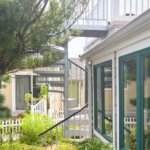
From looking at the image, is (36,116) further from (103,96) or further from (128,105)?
(128,105)

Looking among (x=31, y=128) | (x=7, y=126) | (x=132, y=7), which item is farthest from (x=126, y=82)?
(x=7, y=126)

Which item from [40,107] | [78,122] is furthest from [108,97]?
[40,107]

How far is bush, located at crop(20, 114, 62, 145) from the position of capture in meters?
9.43

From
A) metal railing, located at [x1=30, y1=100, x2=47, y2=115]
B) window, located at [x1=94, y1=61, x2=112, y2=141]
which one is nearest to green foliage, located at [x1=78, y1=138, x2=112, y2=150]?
window, located at [x1=94, y1=61, x2=112, y2=141]

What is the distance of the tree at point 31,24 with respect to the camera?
15.6 ft

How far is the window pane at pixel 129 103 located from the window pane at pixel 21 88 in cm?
1175

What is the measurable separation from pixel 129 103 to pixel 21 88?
40.3 feet

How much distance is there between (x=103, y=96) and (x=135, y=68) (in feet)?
8.59

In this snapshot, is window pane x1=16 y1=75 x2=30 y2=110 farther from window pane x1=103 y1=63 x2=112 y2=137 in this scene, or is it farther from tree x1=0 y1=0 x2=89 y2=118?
tree x1=0 y1=0 x2=89 y2=118

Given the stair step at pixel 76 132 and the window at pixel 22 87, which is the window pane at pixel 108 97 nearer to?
the stair step at pixel 76 132

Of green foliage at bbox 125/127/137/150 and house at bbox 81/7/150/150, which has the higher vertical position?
house at bbox 81/7/150/150

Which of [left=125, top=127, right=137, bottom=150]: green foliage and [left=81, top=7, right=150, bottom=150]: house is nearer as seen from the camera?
[left=81, top=7, right=150, bottom=150]: house

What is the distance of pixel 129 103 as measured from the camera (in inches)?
204

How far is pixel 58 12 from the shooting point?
210 inches
